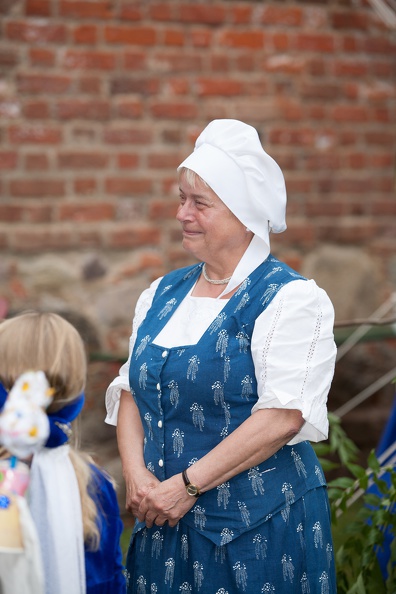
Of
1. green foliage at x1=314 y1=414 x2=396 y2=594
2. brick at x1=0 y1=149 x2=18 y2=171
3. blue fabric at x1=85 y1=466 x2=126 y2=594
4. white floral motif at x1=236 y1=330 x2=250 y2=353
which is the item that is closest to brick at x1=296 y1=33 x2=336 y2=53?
brick at x1=0 y1=149 x2=18 y2=171

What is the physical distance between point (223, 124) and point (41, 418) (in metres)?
0.99

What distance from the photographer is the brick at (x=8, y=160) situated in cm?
370

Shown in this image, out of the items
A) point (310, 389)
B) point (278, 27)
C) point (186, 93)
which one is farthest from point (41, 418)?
point (278, 27)

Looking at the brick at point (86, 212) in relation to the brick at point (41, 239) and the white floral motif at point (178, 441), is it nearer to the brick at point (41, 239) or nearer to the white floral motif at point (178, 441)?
the brick at point (41, 239)

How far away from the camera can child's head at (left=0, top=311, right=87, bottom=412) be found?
6.42 feet

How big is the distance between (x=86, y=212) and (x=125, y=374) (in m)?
1.40

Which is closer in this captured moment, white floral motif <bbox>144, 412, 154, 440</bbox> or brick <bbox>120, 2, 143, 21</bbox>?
white floral motif <bbox>144, 412, 154, 440</bbox>

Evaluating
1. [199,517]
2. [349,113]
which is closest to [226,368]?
[199,517]

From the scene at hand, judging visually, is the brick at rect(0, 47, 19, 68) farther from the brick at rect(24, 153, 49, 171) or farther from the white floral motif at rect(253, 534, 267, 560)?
the white floral motif at rect(253, 534, 267, 560)

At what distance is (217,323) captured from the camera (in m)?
2.33

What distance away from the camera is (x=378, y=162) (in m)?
4.40

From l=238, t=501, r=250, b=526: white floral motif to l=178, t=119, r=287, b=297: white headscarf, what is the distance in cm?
57

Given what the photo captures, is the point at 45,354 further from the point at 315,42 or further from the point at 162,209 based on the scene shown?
the point at 315,42

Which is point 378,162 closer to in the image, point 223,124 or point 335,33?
point 335,33
